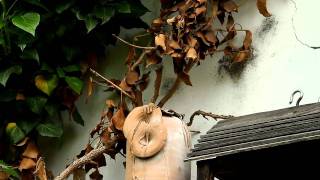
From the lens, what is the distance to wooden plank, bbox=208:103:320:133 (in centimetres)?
193

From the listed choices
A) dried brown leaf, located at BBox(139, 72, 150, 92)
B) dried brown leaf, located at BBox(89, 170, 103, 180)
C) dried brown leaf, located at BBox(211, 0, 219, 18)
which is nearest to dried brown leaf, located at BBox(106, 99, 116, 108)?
dried brown leaf, located at BBox(139, 72, 150, 92)

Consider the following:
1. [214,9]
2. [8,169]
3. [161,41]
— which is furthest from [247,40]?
[8,169]

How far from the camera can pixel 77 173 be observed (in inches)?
98.5

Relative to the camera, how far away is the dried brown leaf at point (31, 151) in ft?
8.44

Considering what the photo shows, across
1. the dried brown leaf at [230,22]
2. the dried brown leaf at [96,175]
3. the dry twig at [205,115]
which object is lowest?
the dried brown leaf at [96,175]

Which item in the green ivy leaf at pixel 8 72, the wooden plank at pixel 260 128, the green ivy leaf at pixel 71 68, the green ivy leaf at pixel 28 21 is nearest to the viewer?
the wooden plank at pixel 260 128

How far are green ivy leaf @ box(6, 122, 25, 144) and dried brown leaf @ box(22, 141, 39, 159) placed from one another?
4 centimetres

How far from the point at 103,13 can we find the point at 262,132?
93cm

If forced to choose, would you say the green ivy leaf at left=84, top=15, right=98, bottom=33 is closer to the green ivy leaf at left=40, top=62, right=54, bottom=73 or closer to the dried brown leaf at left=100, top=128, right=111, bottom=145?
the green ivy leaf at left=40, top=62, right=54, bottom=73

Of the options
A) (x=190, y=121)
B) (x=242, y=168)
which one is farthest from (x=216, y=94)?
(x=242, y=168)

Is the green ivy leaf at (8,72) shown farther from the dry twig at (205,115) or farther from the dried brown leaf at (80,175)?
the dry twig at (205,115)

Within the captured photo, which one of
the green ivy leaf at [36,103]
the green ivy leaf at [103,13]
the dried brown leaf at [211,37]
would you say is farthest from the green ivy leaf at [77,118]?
the dried brown leaf at [211,37]

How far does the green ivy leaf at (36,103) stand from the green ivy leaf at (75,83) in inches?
4.0

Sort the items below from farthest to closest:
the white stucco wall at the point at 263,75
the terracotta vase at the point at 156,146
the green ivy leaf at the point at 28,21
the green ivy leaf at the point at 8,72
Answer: the green ivy leaf at the point at 8,72
the green ivy leaf at the point at 28,21
the white stucco wall at the point at 263,75
the terracotta vase at the point at 156,146
